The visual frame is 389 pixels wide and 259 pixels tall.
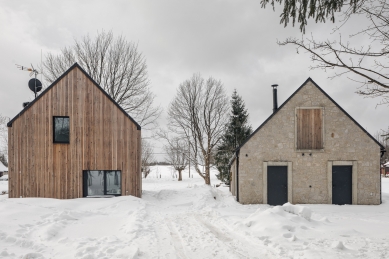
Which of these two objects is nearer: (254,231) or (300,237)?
(300,237)

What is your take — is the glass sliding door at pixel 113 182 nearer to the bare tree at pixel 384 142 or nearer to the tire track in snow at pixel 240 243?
the tire track in snow at pixel 240 243

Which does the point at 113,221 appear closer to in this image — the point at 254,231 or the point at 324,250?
the point at 254,231

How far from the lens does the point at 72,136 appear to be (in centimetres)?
1330

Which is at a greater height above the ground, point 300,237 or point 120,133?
point 120,133

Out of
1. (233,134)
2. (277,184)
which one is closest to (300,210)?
(277,184)

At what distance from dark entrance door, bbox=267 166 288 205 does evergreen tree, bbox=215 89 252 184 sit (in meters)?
11.6

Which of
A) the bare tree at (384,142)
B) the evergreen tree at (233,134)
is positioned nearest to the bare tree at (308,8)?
the bare tree at (384,142)

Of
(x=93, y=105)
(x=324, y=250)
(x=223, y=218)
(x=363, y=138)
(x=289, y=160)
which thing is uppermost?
(x=93, y=105)

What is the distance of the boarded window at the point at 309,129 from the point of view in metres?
13.0

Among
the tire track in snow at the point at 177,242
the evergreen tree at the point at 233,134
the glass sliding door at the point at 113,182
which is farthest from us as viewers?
the evergreen tree at the point at 233,134

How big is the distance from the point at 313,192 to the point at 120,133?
11238 millimetres

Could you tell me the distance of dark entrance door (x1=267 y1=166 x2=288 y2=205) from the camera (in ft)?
42.6

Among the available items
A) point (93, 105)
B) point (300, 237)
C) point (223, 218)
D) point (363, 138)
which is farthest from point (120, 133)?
point (363, 138)

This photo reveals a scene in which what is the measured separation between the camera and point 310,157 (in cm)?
1294
